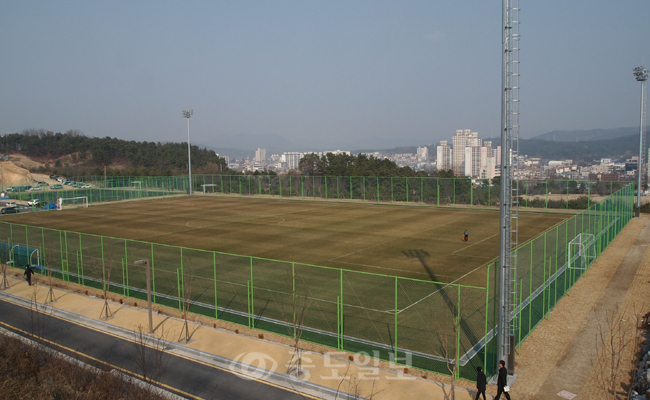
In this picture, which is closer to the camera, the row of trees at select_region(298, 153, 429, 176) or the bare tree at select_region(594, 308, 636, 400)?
the bare tree at select_region(594, 308, 636, 400)

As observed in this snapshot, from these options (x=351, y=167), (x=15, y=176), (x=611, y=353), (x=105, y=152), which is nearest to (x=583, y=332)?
(x=611, y=353)

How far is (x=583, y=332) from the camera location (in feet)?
52.4

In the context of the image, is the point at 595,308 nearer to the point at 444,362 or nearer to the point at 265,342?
the point at 444,362

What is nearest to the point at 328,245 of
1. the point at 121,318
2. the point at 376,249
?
the point at 376,249

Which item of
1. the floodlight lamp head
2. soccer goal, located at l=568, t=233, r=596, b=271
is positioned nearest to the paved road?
soccer goal, located at l=568, t=233, r=596, b=271

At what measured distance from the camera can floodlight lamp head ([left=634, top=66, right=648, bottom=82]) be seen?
44812 mm

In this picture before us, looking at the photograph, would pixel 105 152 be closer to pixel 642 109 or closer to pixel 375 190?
pixel 375 190

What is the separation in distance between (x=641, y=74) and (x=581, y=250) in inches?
1262

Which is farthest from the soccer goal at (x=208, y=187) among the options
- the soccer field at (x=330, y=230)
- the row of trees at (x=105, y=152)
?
the row of trees at (x=105, y=152)

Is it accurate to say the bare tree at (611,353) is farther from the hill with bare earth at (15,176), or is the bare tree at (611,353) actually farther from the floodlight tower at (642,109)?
the hill with bare earth at (15,176)

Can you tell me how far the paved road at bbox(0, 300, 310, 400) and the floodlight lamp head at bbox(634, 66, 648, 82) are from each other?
159 feet

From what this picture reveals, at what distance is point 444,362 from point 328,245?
1797cm

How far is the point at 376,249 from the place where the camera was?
2975 cm

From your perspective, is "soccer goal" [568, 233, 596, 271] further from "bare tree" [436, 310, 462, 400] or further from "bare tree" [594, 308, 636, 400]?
"bare tree" [436, 310, 462, 400]
